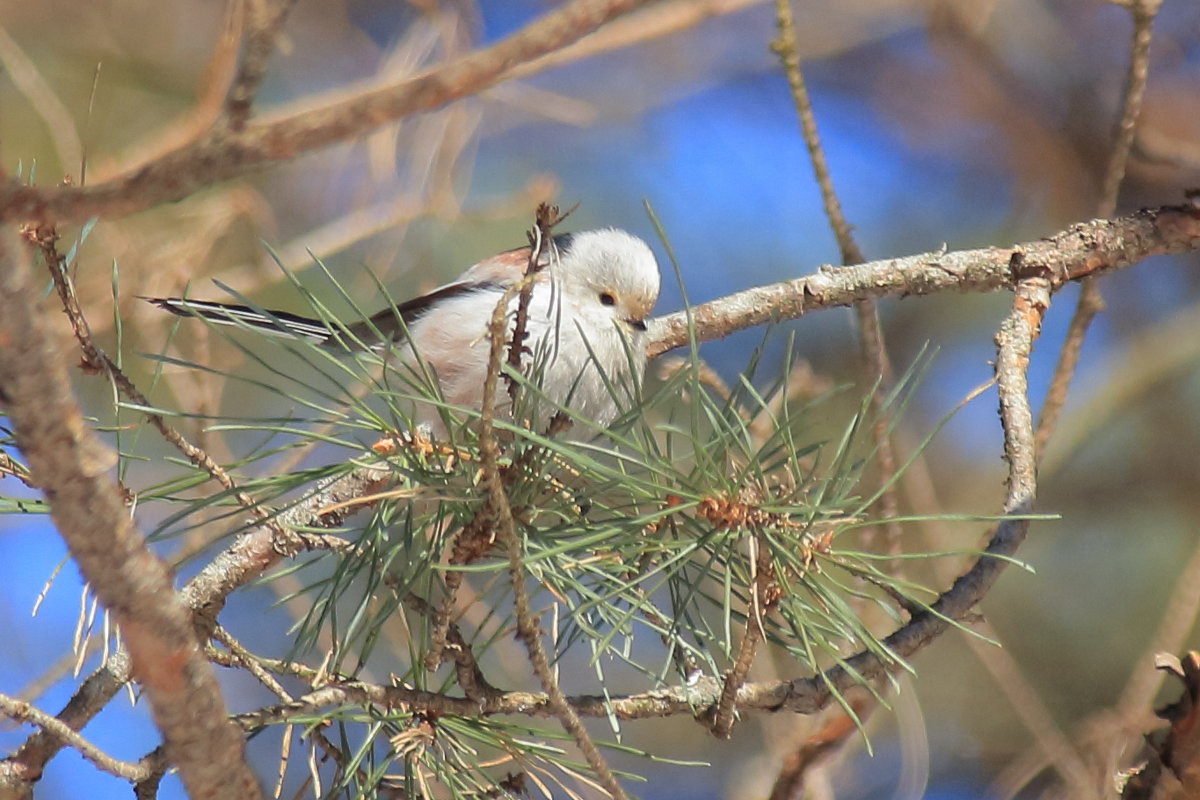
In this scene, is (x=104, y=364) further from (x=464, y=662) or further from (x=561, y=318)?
(x=561, y=318)

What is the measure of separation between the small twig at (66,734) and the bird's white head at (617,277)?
1.08 meters

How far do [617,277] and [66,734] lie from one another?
46.4 inches

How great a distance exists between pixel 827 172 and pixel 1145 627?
2.12 meters

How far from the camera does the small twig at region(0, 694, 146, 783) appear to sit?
1055 mm

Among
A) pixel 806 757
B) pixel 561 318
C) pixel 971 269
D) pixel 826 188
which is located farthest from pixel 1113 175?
pixel 806 757

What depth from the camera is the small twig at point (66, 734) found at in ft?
3.46

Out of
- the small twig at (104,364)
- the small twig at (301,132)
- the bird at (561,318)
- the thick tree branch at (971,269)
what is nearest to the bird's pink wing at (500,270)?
the bird at (561,318)

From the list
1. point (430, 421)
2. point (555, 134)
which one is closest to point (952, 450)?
point (555, 134)

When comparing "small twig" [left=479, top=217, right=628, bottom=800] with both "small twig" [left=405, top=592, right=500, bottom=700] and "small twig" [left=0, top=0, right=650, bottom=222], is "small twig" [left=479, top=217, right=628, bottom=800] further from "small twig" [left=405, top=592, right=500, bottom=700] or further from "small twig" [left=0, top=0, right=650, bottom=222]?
"small twig" [left=0, top=0, right=650, bottom=222]

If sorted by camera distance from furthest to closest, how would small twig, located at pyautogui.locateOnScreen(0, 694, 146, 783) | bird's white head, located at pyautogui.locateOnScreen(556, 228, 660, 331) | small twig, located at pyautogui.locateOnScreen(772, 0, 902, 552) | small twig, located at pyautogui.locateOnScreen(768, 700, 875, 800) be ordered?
→ bird's white head, located at pyautogui.locateOnScreen(556, 228, 660, 331), small twig, located at pyautogui.locateOnScreen(772, 0, 902, 552), small twig, located at pyautogui.locateOnScreen(768, 700, 875, 800), small twig, located at pyautogui.locateOnScreen(0, 694, 146, 783)

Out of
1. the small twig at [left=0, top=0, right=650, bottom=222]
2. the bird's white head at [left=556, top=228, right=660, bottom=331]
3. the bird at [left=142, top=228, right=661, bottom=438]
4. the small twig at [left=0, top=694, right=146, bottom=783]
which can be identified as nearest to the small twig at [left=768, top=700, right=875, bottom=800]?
the bird at [left=142, top=228, right=661, bottom=438]

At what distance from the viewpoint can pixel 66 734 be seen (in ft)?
3.46

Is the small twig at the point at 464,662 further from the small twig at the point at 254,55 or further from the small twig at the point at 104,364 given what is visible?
the small twig at the point at 254,55

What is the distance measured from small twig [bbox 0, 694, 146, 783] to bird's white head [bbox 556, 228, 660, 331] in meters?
1.08
